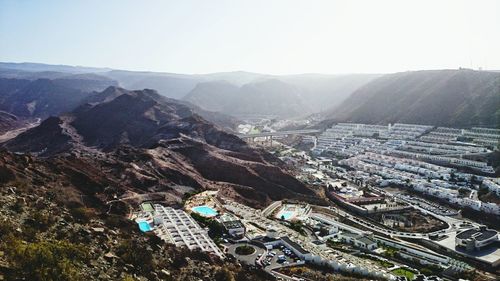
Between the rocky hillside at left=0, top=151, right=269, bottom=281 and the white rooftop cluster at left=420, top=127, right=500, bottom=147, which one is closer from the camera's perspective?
the rocky hillside at left=0, top=151, right=269, bottom=281

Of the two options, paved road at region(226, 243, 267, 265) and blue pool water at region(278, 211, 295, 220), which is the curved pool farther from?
blue pool water at region(278, 211, 295, 220)

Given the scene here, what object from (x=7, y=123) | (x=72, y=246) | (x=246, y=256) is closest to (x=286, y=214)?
(x=246, y=256)

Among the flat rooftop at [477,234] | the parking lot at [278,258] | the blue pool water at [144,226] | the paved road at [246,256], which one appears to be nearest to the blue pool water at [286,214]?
the parking lot at [278,258]

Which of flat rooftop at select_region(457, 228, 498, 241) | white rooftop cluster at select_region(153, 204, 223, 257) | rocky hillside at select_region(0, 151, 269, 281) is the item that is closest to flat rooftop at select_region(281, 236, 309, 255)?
rocky hillside at select_region(0, 151, 269, 281)

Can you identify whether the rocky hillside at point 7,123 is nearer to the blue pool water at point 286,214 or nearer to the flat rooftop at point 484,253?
the blue pool water at point 286,214

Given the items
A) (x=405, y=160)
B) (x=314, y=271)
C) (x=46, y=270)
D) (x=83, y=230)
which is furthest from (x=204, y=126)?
(x=46, y=270)

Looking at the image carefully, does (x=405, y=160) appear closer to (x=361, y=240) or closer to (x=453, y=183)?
(x=453, y=183)
